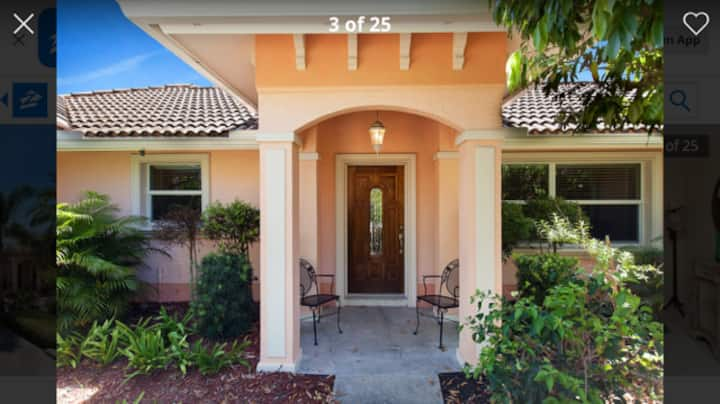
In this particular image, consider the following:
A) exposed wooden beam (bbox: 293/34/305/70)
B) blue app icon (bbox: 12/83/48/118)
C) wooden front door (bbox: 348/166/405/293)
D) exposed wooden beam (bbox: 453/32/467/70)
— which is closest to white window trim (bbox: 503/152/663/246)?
wooden front door (bbox: 348/166/405/293)

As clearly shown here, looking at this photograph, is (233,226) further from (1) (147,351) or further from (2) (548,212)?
(2) (548,212)

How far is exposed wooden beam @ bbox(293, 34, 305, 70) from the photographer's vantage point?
367cm

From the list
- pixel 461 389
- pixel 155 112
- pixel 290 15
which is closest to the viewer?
pixel 290 15

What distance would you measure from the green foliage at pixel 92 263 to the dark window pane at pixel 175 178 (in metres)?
0.97

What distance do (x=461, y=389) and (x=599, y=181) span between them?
5191mm

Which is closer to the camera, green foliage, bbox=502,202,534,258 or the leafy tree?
the leafy tree

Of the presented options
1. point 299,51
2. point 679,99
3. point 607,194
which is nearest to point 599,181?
point 607,194

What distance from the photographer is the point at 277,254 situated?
407 centimetres

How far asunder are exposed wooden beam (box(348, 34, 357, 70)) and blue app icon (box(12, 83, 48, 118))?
13.2 ft

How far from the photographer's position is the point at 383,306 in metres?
6.45

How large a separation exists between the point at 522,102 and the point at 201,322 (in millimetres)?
7437

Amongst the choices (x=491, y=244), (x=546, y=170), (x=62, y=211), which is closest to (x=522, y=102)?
(x=546, y=170)

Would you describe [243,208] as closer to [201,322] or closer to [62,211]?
[201,322]

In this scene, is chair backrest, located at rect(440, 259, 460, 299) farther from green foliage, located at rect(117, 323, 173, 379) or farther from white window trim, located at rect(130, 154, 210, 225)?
white window trim, located at rect(130, 154, 210, 225)
